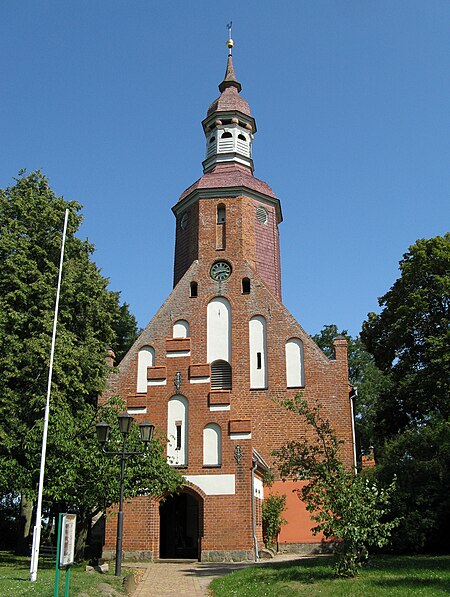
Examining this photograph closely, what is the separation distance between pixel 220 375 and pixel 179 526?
22.7 feet

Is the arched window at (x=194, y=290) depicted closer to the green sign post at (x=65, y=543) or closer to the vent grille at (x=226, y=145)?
the vent grille at (x=226, y=145)

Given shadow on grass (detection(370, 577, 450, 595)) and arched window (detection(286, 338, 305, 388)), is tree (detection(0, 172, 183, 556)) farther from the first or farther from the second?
shadow on grass (detection(370, 577, 450, 595))

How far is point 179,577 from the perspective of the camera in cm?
1773

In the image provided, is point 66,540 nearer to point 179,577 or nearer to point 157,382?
point 179,577

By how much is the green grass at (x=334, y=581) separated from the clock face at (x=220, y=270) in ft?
50.8

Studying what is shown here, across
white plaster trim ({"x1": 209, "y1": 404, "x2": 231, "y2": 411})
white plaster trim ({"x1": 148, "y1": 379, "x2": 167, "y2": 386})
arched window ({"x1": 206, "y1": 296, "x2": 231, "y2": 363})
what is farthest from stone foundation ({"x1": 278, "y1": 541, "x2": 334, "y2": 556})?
arched window ({"x1": 206, "y1": 296, "x2": 231, "y2": 363})

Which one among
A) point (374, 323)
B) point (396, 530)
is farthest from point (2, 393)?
point (374, 323)

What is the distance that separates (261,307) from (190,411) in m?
6.82

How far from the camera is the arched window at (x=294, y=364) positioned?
27.4 metres

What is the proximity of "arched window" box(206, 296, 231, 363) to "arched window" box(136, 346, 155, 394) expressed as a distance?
8.52 ft

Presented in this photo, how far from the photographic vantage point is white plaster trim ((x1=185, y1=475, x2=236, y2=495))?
2309 centimetres

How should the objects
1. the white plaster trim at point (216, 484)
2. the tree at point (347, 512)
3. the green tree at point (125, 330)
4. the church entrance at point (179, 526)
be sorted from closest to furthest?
the tree at point (347, 512) → the white plaster trim at point (216, 484) → the church entrance at point (179, 526) → the green tree at point (125, 330)

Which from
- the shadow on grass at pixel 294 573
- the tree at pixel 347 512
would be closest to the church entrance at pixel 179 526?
the shadow on grass at pixel 294 573

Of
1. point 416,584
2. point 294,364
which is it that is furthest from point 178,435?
point 416,584
